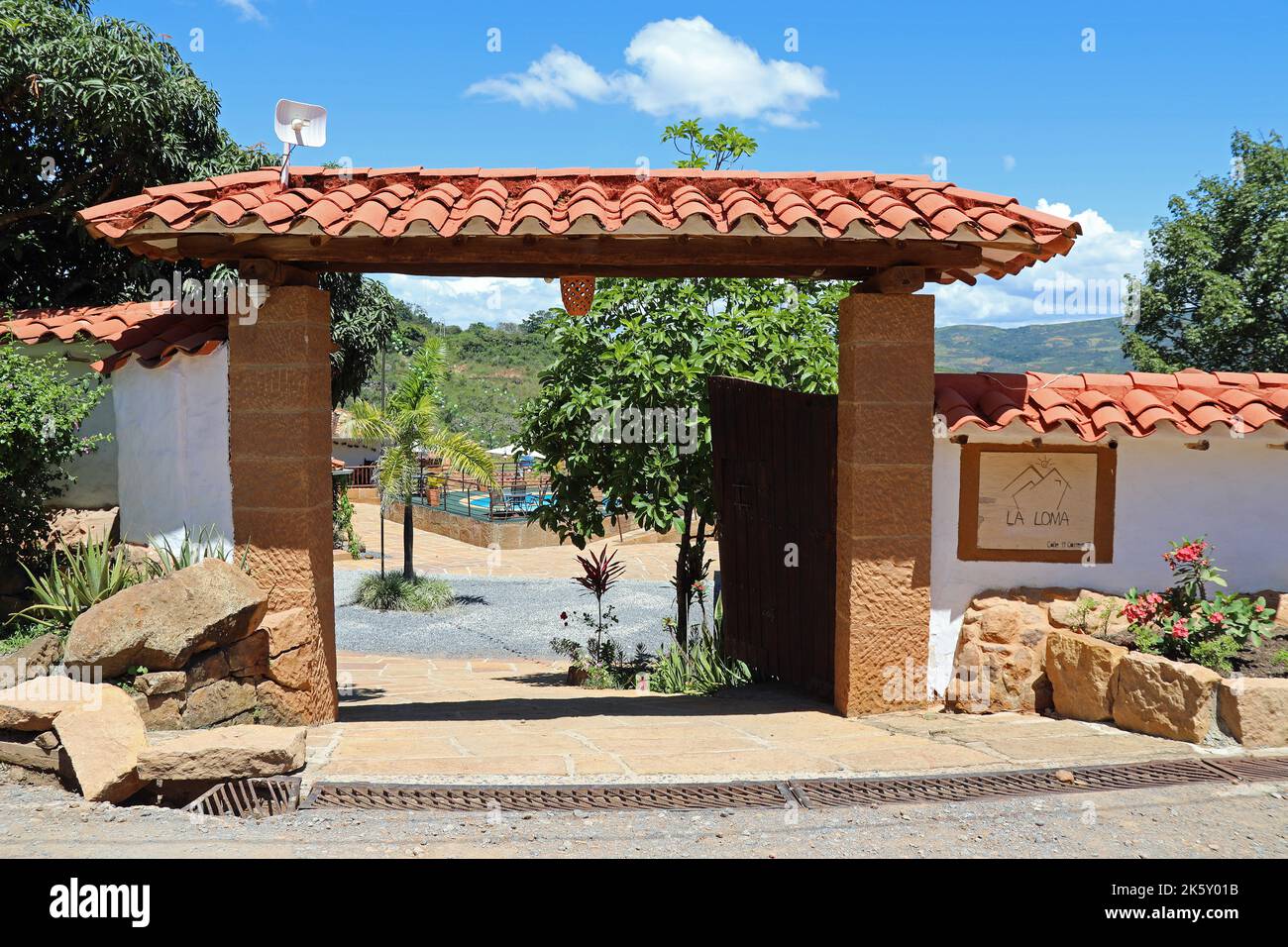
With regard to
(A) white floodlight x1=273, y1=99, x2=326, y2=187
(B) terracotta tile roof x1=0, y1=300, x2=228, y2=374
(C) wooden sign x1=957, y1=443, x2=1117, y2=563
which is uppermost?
(A) white floodlight x1=273, y1=99, x2=326, y2=187

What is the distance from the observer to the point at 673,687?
8.05m

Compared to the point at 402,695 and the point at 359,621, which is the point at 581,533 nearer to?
the point at 402,695

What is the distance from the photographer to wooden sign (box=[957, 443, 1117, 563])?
5656 mm

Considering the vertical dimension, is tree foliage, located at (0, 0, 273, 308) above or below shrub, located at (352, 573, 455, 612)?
above

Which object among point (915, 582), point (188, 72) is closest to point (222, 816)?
point (915, 582)

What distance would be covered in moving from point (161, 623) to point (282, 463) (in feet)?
3.41

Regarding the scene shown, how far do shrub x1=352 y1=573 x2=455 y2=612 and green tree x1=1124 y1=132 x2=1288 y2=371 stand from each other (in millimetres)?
10890

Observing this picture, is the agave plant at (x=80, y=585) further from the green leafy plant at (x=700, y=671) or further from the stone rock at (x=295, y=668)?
the green leafy plant at (x=700, y=671)

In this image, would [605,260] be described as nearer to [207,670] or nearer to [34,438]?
[207,670]

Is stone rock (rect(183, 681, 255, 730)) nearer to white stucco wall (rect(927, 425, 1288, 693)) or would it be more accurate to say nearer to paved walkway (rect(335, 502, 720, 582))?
white stucco wall (rect(927, 425, 1288, 693))

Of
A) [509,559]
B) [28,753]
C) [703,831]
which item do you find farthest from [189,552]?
[509,559]

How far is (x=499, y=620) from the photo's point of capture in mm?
14852

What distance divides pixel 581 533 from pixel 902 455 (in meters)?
4.42

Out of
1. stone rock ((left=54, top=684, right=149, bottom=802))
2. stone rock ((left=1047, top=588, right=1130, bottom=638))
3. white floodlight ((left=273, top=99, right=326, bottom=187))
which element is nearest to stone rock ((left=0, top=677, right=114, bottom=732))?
stone rock ((left=54, top=684, right=149, bottom=802))
